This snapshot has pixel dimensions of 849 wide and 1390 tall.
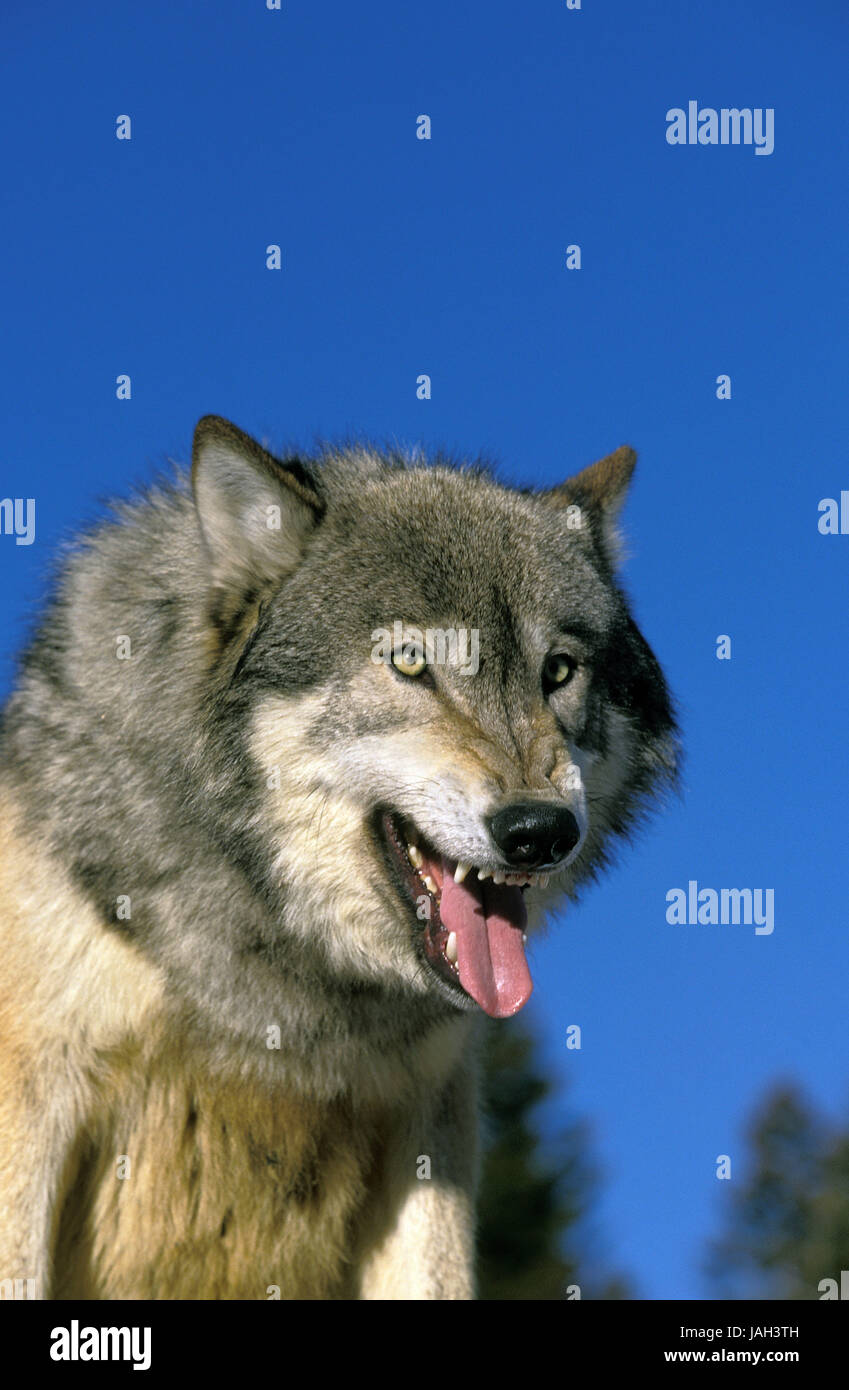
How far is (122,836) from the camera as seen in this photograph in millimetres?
6480

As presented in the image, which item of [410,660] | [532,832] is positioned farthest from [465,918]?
[410,660]

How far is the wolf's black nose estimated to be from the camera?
582 centimetres

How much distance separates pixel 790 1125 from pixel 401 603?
54584 millimetres

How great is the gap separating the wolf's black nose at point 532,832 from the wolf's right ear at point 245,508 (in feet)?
4.87

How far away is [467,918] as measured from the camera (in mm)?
6203

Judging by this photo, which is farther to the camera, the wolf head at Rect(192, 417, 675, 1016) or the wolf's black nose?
the wolf head at Rect(192, 417, 675, 1016)

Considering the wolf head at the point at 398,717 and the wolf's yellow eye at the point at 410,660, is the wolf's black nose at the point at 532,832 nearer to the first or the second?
the wolf head at the point at 398,717

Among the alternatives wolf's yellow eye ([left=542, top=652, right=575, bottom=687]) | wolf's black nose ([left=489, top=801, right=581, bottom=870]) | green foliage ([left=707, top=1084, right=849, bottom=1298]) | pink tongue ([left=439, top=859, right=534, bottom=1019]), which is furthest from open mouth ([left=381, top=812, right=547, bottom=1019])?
green foliage ([left=707, top=1084, right=849, bottom=1298])

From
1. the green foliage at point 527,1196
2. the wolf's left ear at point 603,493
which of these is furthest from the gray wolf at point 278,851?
the green foliage at point 527,1196

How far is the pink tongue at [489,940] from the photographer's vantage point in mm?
6094

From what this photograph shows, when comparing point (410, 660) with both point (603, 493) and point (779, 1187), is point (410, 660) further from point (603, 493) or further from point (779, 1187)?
point (779, 1187)

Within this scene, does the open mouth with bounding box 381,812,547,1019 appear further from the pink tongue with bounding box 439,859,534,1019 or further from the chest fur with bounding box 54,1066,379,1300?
the chest fur with bounding box 54,1066,379,1300
